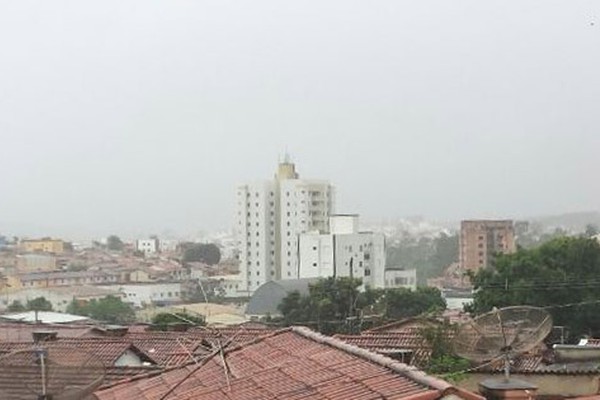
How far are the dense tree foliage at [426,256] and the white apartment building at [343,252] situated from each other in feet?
87.4

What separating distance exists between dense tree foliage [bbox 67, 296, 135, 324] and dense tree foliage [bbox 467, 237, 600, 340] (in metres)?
30.2

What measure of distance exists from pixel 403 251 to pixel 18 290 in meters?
52.1

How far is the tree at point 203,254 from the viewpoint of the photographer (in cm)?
9919

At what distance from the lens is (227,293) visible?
71000 mm

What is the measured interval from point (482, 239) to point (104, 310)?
31503mm

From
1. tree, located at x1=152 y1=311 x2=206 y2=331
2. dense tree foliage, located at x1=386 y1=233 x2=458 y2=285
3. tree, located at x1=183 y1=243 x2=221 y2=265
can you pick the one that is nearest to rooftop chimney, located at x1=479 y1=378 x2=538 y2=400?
tree, located at x1=152 y1=311 x2=206 y2=331

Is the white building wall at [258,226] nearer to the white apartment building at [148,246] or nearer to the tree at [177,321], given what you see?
the tree at [177,321]

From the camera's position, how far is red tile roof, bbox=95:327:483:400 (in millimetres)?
5180

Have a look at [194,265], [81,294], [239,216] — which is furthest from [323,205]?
[194,265]

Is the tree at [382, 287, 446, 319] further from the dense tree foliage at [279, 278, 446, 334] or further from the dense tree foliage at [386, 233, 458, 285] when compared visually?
the dense tree foliage at [386, 233, 458, 285]

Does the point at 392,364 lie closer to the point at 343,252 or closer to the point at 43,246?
the point at 343,252

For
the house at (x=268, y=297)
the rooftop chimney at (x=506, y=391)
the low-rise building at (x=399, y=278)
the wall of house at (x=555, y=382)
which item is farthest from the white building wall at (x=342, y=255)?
the rooftop chimney at (x=506, y=391)

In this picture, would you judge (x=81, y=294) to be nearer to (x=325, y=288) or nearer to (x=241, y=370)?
(x=325, y=288)

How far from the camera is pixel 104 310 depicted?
5484 centimetres
